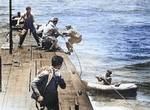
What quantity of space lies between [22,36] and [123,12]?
129 ft

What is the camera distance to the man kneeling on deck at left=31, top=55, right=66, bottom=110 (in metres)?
6.58

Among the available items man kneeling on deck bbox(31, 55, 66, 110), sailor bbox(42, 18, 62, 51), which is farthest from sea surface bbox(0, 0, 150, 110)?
man kneeling on deck bbox(31, 55, 66, 110)

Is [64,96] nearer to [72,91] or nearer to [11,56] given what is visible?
[72,91]

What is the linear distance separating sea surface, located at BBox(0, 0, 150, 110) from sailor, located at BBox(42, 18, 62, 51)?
1.41 metres

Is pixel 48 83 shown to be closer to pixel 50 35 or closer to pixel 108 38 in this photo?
pixel 50 35

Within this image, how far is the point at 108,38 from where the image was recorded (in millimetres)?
36594

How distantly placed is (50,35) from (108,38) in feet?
76.8

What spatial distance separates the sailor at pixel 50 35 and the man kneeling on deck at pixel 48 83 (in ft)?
20.0

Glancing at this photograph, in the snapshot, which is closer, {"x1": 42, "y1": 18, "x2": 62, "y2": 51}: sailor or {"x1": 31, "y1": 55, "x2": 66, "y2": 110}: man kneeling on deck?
{"x1": 31, "y1": 55, "x2": 66, "y2": 110}: man kneeling on deck

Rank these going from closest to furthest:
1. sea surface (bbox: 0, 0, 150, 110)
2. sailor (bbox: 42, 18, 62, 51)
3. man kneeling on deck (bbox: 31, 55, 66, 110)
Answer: man kneeling on deck (bbox: 31, 55, 66, 110) → sailor (bbox: 42, 18, 62, 51) → sea surface (bbox: 0, 0, 150, 110)

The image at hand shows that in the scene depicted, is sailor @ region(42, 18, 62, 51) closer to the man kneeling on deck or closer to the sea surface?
the sea surface

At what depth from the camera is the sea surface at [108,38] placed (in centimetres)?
1880

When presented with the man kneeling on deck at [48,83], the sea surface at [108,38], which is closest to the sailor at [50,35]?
the sea surface at [108,38]

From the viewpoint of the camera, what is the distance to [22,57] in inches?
510
